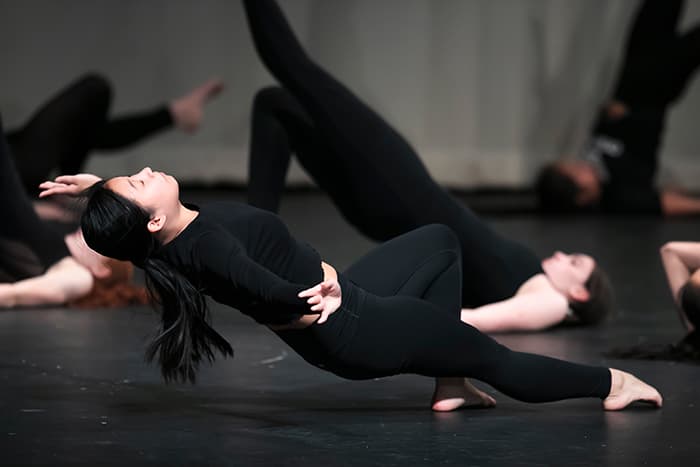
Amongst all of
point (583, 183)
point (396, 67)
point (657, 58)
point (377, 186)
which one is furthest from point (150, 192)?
point (396, 67)

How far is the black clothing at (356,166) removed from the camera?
3.96m

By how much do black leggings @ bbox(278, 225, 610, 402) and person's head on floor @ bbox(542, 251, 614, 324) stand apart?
3.41 ft

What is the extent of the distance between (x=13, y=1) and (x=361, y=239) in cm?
326

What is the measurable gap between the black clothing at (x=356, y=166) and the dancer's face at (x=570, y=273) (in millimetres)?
62

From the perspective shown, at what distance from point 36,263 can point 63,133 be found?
1247mm

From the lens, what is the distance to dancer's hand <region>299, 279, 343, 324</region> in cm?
250

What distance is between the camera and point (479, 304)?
4.05 meters

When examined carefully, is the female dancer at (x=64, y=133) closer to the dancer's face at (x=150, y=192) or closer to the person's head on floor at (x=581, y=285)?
the person's head on floor at (x=581, y=285)

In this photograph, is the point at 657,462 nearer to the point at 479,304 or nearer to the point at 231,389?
the point at 231,389

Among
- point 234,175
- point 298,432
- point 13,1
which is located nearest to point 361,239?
point 234,175

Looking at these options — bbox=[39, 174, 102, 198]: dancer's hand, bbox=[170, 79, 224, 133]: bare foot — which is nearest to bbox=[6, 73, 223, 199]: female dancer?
bbox=[170, 79, 224, 133]: bare foot

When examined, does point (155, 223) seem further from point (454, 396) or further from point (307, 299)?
point (454, 396)

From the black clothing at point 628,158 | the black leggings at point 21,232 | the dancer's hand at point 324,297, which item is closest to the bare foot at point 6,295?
the black leggings at point 21,232

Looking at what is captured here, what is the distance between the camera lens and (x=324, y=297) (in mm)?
2559
